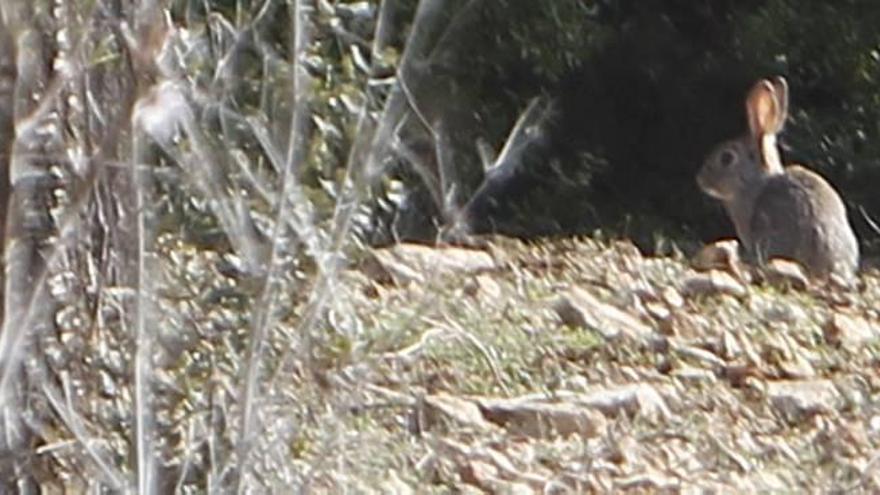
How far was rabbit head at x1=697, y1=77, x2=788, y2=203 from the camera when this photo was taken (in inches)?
423

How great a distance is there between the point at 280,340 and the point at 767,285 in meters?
3.07

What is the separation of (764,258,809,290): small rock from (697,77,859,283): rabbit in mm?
252

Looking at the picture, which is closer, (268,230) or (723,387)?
(268,230)

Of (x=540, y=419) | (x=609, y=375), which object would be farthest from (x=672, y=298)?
(x=540, y=419)

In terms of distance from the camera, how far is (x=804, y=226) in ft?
32.2

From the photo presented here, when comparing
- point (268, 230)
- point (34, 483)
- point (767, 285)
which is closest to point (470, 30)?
point (767, 285)

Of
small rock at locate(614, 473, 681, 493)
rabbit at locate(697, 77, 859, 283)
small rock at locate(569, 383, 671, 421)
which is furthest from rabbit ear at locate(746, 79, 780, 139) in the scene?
small rock at locate(614, 473, 681, 493)

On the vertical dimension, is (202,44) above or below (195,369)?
above

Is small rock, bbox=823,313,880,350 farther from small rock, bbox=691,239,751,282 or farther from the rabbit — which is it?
the rabbit

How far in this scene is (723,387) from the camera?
7.14 meters

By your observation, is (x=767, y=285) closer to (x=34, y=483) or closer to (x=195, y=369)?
(x=195, y=369)

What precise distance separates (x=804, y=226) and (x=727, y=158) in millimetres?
1338

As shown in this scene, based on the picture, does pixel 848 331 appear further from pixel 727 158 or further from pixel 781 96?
pixel 727 158

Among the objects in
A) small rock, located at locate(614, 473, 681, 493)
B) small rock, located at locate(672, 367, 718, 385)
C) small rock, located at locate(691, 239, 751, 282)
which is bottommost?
small rock, located at locate(691, 239, 751, 282)
